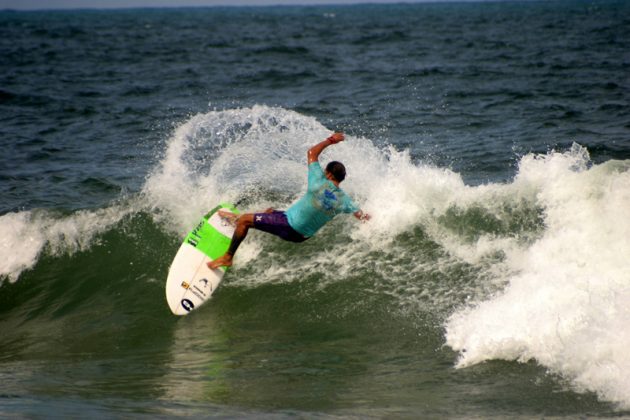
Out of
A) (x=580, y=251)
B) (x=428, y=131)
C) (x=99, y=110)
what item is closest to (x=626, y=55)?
(x=428, y=131)

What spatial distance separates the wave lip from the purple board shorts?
195cm

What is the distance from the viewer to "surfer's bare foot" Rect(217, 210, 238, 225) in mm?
9547

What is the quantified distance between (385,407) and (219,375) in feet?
Answer: 5.70

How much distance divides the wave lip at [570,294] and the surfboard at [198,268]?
2876mm

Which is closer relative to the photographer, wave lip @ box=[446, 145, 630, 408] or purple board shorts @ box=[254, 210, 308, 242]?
wave lip @ box=[446, 145, 630, 408]

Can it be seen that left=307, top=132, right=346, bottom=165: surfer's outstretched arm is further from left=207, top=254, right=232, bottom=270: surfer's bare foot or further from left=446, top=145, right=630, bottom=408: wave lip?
left=446, top=145, right=630, bottom=408: wave lip

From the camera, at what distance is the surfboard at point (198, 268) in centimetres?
927

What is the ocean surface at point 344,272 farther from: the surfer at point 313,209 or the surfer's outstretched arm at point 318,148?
the surfer's outstretched arm at point 318,148

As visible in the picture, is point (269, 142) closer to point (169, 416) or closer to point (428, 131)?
point (428, 131)

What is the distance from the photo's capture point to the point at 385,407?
629 centimetres

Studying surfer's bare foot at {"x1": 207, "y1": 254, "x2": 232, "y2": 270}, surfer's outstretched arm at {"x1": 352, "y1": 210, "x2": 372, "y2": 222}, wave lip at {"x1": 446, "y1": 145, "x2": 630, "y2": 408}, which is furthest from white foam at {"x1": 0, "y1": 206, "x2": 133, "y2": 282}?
wave lip at {"x1": 446, "y1": 145, "x2": 630, "y2": 408}

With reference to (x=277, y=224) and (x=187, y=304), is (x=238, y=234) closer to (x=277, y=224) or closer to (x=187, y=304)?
(x=277, y=224)

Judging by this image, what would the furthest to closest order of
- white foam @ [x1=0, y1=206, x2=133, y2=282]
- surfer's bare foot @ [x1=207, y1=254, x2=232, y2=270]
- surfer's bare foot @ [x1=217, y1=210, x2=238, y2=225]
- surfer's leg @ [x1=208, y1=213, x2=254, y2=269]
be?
white foam @ [x1=0, y1=206, x2=133, y2=282], surfer's bare foot @ [x1=217, y1=210, x2=238, y2=225], surfer's bare foot @ [x1=207, y1=254, x2=232, y2=270], surfer's leg @ [x1=208, y1=213, x2=254, y2=269]

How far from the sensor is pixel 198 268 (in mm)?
9359
